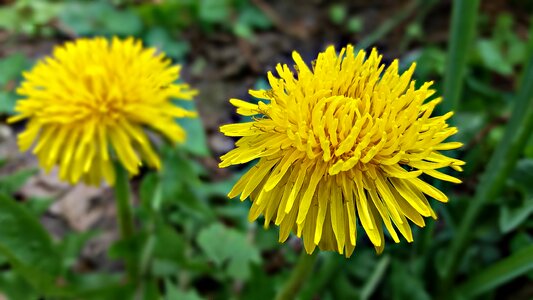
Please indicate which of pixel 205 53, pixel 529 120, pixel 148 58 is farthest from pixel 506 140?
pixel 205 53

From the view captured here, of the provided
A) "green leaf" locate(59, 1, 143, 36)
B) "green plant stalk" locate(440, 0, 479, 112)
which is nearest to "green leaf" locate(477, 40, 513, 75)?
"green plant stalk" locate(440, 0, 479, 112)

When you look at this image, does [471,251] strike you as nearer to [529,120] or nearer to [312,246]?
[529,120]

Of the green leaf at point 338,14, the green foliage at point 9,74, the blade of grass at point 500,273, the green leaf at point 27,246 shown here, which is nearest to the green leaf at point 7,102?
the green foliage at point 9,74

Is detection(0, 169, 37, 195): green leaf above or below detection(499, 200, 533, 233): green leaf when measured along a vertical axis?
above

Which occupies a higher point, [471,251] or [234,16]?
[234,16]

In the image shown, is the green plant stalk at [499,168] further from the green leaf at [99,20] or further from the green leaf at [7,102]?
the green leaf at [99,20]

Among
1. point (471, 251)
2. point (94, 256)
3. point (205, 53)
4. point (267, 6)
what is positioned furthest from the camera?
point (267, 6)

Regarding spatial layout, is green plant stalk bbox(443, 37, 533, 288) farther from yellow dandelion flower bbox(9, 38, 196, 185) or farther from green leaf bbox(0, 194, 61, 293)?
green leaf bbox(0, 194, 61, 293)
